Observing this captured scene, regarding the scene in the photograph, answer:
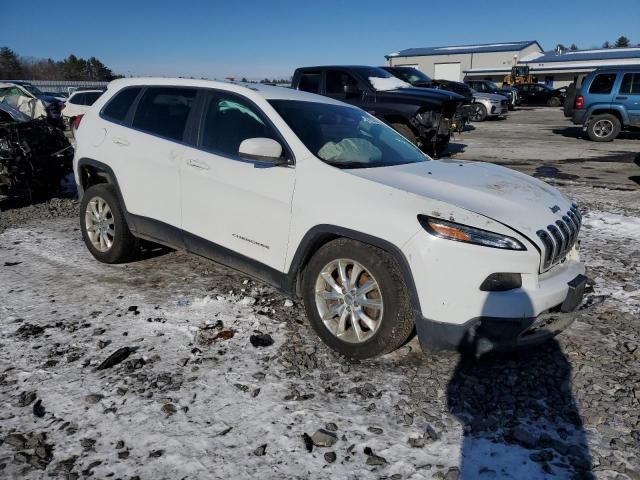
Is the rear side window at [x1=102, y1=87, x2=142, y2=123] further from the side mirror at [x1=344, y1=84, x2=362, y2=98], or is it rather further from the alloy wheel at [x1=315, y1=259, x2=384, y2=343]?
the side mirror at [x1=344, y1=84, x2=362, y2=98]

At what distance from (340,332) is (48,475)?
1713 mm

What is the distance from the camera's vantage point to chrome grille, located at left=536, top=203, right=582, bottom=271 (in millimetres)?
2805

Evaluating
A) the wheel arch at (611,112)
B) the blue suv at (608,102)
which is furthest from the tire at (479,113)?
the wheel arch at (611,112)

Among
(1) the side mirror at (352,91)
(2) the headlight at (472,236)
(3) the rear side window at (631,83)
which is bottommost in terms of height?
(2) the headlight at (472,236)

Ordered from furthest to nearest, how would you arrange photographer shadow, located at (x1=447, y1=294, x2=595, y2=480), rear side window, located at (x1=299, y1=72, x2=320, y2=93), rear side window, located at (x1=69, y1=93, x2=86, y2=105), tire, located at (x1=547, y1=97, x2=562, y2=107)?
tire, located at (x1=547, y1=97, x2=562, y2=107)
rear side window, located at (x1=69, y1=93, x2=86, y2=105)
rear side window, located at (x1=299, y1=72, x2=320, y2=93)
photographer shadow, located at (x1=447, y1=294, x2=595, y2=480)

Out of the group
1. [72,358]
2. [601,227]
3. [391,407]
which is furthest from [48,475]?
[601,227]

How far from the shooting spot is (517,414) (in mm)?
2658

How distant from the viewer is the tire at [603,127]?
14.0 meters

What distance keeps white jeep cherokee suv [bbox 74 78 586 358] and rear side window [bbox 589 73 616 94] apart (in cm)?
1235

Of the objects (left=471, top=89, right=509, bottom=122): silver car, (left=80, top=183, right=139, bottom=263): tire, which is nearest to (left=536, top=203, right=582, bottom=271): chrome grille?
(left=80, top=183, right=139, bottom=263): tire

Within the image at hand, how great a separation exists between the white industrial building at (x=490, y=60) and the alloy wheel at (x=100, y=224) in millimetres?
53385

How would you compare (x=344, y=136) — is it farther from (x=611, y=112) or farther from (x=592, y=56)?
(x=592, y=56)

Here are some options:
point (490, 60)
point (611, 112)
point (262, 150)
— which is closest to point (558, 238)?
point (262, 150)

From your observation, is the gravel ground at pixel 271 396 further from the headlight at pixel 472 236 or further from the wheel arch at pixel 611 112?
the wheel arch at pixel 611 112
